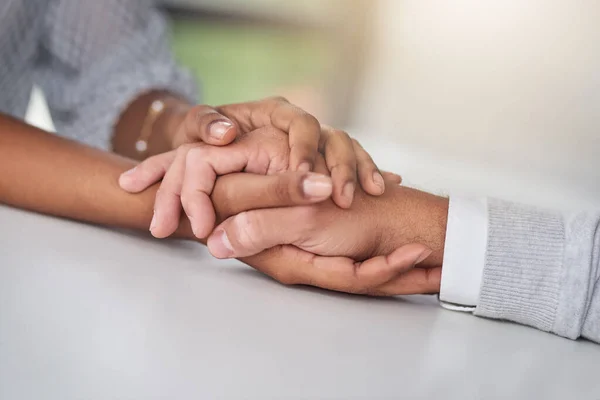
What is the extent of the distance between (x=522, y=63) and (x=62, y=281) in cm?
232

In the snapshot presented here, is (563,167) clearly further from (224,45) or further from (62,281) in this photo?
(62,281)

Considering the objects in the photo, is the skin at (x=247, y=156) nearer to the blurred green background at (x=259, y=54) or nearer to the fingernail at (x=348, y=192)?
the fingernail at (x=348, y=192)

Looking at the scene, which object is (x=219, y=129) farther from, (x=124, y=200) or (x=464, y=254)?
(x=464, y=254)

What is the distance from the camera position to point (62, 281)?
0.49 meters

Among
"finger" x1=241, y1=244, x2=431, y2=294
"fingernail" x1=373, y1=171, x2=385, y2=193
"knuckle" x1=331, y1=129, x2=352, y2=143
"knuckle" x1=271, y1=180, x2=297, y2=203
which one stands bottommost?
"finger" x1=241, y1=244, x2=431, y2=294

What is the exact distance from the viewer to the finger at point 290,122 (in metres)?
0.60

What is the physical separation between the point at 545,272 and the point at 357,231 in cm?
17

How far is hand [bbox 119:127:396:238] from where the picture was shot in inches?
23.6

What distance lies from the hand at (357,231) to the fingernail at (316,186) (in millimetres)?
35

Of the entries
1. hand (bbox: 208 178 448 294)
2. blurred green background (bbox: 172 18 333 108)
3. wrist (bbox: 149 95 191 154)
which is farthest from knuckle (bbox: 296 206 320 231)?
blurred green background (bbox: 172 18 333 108)

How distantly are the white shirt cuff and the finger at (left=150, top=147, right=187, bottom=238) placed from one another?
0.26 meters

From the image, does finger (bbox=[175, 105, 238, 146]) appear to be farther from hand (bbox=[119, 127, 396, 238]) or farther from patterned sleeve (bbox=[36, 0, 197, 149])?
patterned sleeve (bbox=[36, 0, 197, 149])

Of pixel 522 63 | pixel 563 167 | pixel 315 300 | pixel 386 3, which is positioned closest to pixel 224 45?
pixel 386 3

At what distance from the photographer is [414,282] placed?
1.98ft
